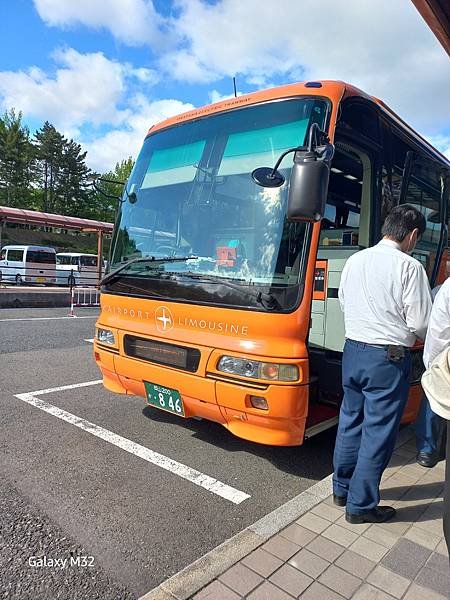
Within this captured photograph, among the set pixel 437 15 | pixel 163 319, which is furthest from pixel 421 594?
Answer: pixel 437 15

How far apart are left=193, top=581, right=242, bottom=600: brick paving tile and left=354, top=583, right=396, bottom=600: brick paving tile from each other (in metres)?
0.58

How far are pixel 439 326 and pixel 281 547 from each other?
4.90 ft

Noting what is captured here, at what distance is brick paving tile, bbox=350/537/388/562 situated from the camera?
2.43 metres

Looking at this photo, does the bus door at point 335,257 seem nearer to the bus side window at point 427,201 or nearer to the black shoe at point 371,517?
the bus side window at point 427,201

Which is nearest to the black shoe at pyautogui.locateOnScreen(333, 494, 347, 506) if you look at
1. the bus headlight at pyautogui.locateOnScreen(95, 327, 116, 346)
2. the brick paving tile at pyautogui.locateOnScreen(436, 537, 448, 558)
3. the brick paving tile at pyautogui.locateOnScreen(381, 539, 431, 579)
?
the brick paving tile at pyautogui.locateOnScreen(381, 539, 431, 579)

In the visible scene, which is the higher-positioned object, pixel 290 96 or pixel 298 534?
pixel 290 96

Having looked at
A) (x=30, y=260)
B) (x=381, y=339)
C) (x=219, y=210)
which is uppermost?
(x=219, y=210)

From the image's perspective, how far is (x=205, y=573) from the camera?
2.24m

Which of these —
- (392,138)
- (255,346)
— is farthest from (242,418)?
(392,138)

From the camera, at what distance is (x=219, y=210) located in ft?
12.1

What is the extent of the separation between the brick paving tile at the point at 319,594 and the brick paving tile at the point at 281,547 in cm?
23

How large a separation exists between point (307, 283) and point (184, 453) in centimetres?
194

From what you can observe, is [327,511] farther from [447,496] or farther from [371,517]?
[447,496]

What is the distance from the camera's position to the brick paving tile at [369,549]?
2.43 metres
